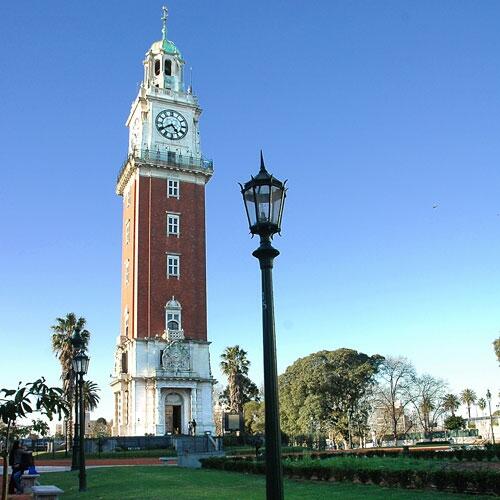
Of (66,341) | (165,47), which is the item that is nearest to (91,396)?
(66,341)

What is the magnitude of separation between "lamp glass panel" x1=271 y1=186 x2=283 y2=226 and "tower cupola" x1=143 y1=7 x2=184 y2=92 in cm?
5500

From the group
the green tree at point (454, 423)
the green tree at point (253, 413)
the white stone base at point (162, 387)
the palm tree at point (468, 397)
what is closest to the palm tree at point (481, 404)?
the palm tree at point (468, 397)

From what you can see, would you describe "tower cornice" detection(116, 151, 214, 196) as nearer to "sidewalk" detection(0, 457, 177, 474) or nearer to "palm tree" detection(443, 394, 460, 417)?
"sidewalk" detection(0, 457, 177, 474)

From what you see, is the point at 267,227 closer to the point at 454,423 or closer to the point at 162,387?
the point at 162,387

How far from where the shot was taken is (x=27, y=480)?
55.9 ft

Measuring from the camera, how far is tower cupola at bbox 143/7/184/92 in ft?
197

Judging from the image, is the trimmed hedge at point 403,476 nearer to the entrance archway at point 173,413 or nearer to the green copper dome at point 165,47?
the entrance archway at point 173,413

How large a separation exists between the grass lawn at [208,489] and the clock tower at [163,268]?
2704cm

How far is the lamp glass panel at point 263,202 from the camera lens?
7152mm

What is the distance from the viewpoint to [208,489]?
59.0 ft

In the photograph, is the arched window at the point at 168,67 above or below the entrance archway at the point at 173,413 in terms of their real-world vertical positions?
above

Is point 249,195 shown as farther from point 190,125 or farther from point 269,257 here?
point 190,125

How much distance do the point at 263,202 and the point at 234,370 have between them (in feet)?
219

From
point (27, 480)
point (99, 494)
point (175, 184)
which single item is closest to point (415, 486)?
point (99, 494)
